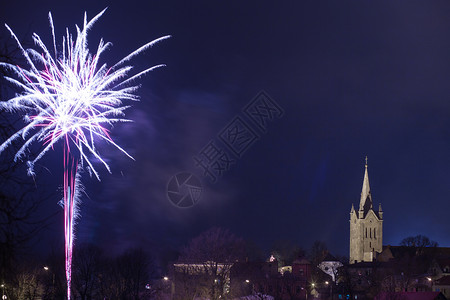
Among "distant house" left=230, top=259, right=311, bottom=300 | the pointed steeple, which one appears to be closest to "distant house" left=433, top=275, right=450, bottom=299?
"distant house" left=230, top=259, right=311, bottom=300

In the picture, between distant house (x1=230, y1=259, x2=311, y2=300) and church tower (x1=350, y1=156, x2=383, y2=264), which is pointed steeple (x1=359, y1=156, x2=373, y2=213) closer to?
church tower (x1=350, y1=156, x2=383, y2=264)

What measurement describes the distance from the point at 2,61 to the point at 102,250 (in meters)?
73.0

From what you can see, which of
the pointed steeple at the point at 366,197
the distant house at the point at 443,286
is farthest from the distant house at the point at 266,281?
the pointed steeple at the point at 366,197

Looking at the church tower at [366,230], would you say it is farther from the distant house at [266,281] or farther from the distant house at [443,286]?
the distant house at [266,281]

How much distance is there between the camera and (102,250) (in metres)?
79.1

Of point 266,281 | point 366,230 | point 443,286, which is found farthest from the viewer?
point 366,230

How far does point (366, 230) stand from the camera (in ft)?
525

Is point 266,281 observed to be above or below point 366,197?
below

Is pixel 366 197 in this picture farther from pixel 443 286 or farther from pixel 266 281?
pixel 266 281

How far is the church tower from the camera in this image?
520 feet

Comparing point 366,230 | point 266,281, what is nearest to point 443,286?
point 266,281

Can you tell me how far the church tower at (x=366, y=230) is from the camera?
159 m

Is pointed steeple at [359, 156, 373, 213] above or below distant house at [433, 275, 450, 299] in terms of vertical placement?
above

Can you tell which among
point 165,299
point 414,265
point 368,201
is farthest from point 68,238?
point 368,201
